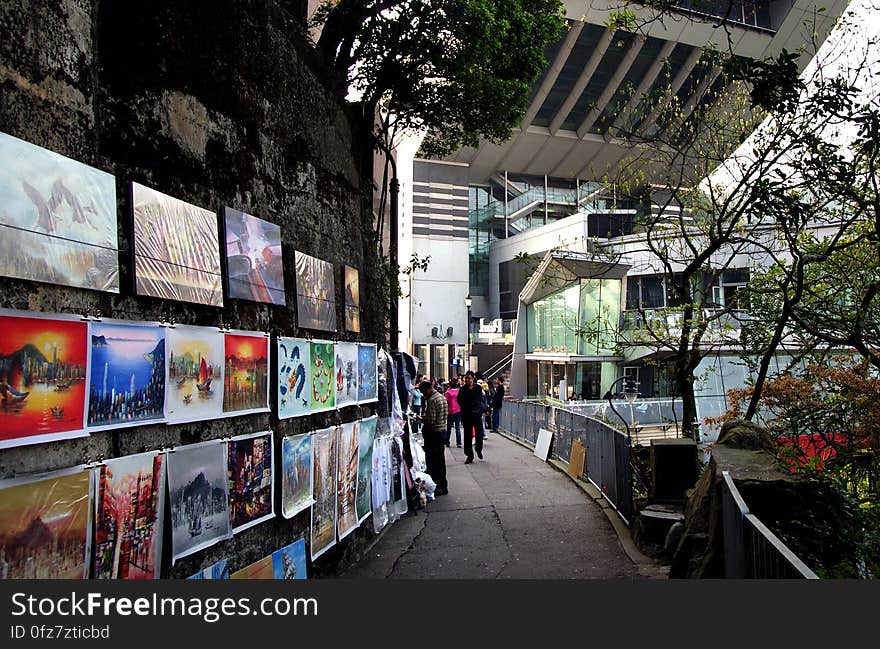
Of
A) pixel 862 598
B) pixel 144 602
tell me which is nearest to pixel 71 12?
pixel 144 602

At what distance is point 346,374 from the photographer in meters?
6.50

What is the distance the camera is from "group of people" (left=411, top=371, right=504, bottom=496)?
417 inches

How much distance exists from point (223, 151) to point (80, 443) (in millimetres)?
2167

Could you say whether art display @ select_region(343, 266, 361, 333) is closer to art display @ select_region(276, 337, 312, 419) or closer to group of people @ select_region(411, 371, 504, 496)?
art display @ select_region(276, 337, 312, 419)

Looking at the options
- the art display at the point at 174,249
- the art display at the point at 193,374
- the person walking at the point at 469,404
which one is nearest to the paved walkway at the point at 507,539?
the person walking at the point at 469,404

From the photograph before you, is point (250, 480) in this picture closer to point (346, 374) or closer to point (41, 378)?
point (41, 378)

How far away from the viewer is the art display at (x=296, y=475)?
16.1 feet

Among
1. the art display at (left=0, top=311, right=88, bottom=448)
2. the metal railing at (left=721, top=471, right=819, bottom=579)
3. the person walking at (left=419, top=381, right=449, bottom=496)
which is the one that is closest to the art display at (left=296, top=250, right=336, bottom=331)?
the art display at (left=0, top=311, right=88, bottom=448)

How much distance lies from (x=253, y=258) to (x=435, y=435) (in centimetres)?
644

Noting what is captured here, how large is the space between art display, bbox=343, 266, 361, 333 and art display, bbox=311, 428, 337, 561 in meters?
Result: 1.30

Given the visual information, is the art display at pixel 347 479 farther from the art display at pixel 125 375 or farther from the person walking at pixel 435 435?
the person walking at pixel 435 435

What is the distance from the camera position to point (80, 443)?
302 centimetres

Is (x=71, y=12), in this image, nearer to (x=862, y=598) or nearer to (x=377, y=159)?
(x=862, y=598)

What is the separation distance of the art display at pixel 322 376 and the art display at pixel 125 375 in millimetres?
2064
